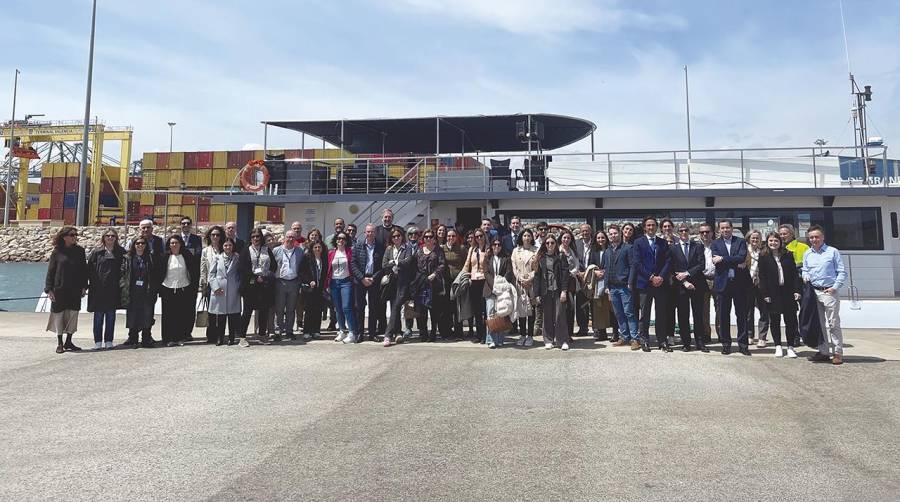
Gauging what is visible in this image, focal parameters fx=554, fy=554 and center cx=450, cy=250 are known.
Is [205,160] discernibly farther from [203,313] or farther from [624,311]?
[624,311]

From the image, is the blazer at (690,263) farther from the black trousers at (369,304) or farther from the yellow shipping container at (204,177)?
the yellow shipping container at (204,177)

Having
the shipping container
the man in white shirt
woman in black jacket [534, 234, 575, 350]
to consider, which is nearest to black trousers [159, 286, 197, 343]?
the man in white shirt

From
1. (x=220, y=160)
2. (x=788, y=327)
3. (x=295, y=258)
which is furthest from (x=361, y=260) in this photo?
(x=220, y=160)

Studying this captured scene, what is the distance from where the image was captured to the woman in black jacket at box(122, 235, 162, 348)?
7.90 meters

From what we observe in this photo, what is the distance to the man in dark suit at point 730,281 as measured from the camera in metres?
7.31

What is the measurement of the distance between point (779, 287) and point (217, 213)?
4775cm

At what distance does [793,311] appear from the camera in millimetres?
7375

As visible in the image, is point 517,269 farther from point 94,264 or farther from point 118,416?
point 94,264

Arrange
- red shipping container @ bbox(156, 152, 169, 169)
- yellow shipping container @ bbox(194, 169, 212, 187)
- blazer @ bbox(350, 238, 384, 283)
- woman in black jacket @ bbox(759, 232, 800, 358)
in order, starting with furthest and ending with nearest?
red shipping container @ bbox(156, 152, 169, 169) → yellow shipping container @ bbox(194, 169, 212, 187) → blazer @ bbox(350, 238, 384, 283) → woman in black jacket @ bbox(759, 232, 800, 358)

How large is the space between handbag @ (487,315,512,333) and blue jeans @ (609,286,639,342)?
158 cm

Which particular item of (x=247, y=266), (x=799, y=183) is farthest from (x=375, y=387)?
(x=799, y=183)

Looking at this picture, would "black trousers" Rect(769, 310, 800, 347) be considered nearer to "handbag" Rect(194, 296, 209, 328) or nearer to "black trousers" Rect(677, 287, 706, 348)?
"black trousers" Rect(677, 287, 706, 348)

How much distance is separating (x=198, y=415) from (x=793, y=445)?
469cm

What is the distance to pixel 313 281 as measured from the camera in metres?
8.56
